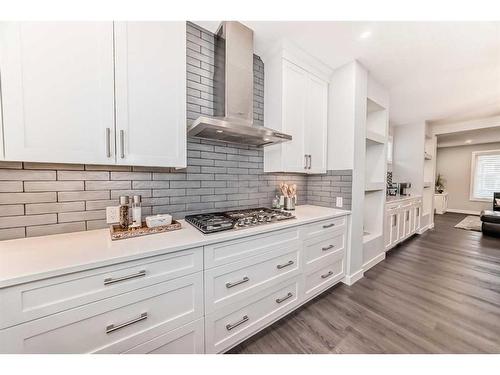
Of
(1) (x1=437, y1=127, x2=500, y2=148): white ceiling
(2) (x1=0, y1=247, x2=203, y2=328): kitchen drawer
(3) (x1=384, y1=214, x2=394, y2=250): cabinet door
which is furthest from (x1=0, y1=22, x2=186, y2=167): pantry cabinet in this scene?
(1) (x1=437, y1=127, x2=500, y2=148): white ceiling

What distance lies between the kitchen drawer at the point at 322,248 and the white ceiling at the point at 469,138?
5668mm

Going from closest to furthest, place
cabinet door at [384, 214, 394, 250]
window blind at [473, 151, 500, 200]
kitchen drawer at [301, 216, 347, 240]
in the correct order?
kitchen drawer at [301, 216, 347, 240] → cabinet door at [384, 214, 394, 250] → window blind at [473, 151, 500, 200]

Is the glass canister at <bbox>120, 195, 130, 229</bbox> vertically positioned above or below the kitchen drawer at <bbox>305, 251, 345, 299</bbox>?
above

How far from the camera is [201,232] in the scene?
124 centimetres

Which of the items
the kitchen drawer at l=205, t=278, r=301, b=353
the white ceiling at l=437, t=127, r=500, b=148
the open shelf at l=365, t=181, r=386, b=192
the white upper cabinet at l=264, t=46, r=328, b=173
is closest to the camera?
the kitchen drawer at l=205, t=278, r=301, b=353

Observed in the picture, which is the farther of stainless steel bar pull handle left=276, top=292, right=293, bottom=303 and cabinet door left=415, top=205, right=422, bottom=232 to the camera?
cabinet door left=415, top=205, right=422, bottom=232

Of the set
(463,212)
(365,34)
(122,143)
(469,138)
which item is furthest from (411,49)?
(463,212)

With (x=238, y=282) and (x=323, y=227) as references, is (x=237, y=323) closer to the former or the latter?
(x=238, y=282)

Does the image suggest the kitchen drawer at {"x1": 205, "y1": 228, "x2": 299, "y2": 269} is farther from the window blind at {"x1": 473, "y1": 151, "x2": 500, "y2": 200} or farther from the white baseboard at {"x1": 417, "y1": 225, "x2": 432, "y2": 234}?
the window blind at {"x1": 473, "y1": 151, "x2": 500, "y2": 200}

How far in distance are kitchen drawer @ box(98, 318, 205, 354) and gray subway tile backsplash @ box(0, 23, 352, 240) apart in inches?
30.6

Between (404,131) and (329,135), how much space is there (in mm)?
3375

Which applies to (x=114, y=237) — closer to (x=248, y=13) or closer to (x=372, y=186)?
(x=248, y=13)

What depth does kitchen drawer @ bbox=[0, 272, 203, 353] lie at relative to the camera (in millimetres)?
761

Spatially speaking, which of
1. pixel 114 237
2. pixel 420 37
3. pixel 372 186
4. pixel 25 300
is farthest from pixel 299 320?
pixel 420 37
